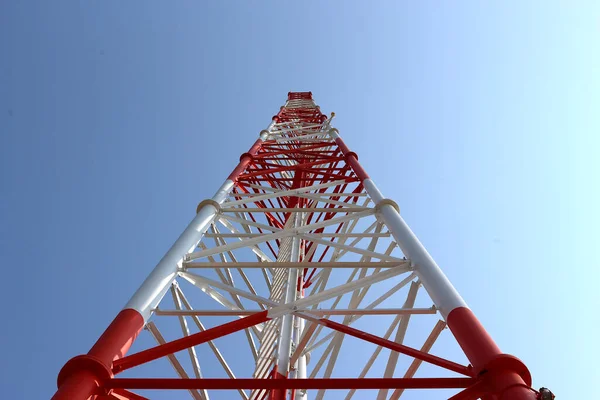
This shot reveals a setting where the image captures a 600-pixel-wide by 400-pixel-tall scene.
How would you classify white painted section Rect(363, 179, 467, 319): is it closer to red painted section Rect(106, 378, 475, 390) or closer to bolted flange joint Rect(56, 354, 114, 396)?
red painted section Rect(106, 378, 475, 390)

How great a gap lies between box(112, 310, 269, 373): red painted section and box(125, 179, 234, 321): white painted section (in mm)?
453

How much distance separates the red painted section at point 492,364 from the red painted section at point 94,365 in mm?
2972

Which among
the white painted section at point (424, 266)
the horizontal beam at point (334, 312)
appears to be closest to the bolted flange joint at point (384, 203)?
the white painted section at point (424, 266)

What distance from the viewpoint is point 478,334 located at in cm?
409

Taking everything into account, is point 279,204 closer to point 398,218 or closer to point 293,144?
point 293,144

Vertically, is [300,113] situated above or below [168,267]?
above

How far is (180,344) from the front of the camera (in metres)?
4.55

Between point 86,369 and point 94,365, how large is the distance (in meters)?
0.06

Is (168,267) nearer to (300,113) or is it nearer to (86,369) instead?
(86,369)

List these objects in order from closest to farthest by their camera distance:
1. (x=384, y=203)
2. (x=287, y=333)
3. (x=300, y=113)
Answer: (x=287, y=333) → (x=384, y=203) → (x=300, y=113)

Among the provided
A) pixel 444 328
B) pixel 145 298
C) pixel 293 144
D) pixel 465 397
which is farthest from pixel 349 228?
pixel 293 144

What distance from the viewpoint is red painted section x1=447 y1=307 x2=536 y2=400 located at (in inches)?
133

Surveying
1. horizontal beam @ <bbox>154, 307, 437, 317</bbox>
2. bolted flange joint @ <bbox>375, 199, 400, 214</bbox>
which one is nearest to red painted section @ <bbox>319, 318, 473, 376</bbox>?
horizontal beam @ <bbox>154, 307, 437, 317</bbox>

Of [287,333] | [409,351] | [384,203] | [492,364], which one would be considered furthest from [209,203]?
[492,364]
